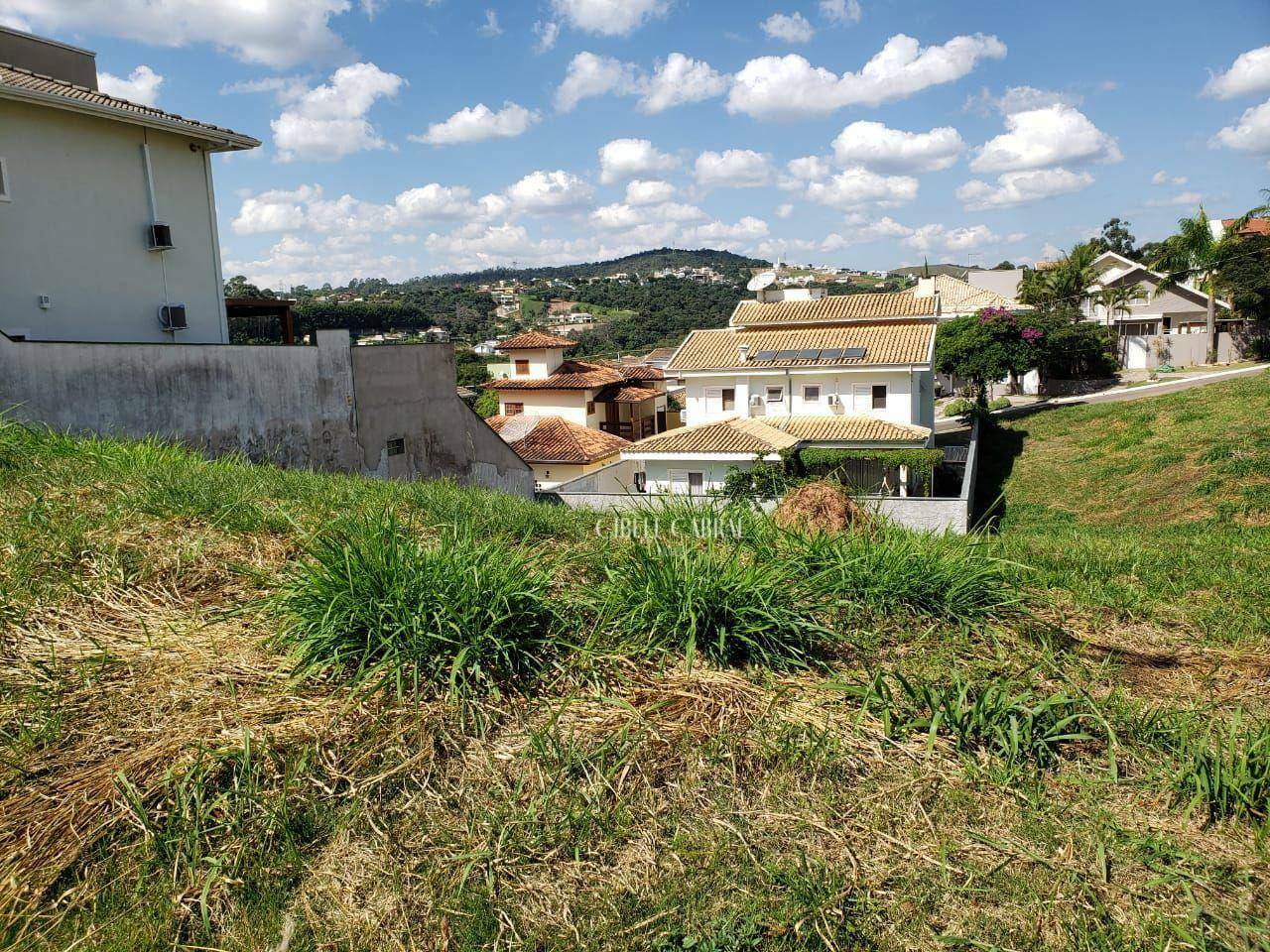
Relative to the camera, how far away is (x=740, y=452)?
22500 millimetres

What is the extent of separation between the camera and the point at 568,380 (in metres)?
41.7

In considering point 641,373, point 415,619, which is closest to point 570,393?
point 641,373

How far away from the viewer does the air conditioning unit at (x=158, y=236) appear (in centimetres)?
1448

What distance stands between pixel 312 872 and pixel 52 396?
31.3 feet

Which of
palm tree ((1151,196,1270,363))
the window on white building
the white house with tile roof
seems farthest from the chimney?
palm tree ((1151,196,1270,363))

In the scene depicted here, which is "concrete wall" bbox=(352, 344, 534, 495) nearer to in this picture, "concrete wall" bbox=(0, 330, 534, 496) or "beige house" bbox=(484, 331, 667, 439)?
"concrete wall" bbox=(0, 330, 534, 496)

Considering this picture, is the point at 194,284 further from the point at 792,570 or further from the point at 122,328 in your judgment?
the point at 792,570

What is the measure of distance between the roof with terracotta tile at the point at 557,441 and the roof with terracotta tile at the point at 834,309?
7212 mm

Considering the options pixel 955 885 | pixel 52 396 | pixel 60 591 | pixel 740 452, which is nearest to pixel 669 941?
pixel 955 885

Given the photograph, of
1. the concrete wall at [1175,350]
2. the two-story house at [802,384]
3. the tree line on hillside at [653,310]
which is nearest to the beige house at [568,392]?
the two-story house at [802,384]

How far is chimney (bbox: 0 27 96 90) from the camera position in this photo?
1458cm

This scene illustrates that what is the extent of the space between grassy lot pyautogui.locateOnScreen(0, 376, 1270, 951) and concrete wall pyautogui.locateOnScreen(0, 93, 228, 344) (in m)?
10.2

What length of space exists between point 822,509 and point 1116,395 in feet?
118

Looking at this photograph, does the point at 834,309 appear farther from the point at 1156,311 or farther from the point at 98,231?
the point at 1156,311
